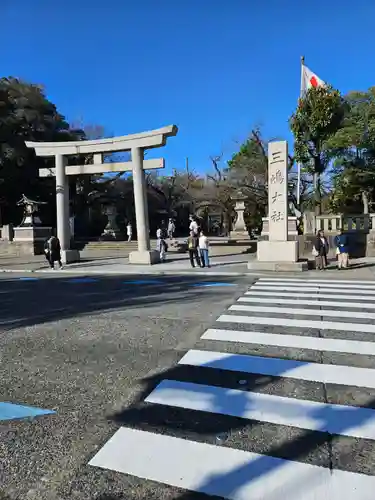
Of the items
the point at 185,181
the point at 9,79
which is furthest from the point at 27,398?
the point at 185,181

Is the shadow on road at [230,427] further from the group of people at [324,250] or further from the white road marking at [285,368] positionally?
the group of people at [324,250]

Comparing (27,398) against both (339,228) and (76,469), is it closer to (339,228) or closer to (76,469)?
(76,469)

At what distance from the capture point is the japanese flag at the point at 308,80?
2228 centimetres

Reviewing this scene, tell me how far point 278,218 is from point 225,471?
12.1m

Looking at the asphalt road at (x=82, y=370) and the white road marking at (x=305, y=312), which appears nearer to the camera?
the asphalt road at (x=82, y=370)

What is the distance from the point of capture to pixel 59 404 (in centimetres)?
347

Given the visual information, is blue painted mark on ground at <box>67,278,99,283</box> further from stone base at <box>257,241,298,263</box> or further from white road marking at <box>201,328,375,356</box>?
white road marking at <box>201,328,375,356</box>

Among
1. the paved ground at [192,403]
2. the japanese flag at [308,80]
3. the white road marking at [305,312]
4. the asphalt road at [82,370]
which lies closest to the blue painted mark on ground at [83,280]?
the asphalt road at [82,370]

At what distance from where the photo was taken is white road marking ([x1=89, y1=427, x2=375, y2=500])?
2264 millimetres

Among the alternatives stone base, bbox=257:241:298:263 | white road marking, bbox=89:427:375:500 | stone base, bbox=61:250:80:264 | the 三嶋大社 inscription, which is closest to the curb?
stone base, bbox=257:241:298:263

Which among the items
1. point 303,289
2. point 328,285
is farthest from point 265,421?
point 328,285

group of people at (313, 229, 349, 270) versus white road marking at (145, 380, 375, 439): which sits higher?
group of people at (313, 229, 349, 270)

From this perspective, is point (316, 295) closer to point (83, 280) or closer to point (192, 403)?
point (192, 403)

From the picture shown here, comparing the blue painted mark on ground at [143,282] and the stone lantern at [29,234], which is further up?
the stone lantern at [29,234]
